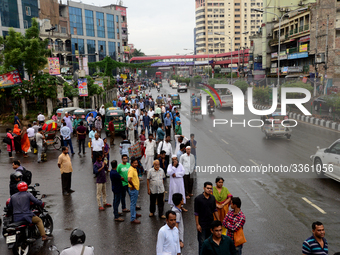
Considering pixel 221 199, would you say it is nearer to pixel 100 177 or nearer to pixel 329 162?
pixel 100 177

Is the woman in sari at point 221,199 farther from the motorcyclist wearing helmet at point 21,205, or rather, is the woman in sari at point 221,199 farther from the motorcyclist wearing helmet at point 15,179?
the motorcyclist wearing helmet at point 15,179

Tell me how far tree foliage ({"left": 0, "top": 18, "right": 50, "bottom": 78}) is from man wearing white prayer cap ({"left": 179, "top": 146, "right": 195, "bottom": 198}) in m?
23.5

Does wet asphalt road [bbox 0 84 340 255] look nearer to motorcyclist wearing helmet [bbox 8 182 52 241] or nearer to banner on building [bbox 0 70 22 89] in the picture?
motorcyclist wearing helmet [bbox 8 182 52 241]

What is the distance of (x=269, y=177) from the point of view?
12211 mm

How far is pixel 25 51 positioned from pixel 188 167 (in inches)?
940

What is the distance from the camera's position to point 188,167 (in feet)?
32.4

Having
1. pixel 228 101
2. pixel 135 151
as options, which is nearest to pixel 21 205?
pixel 135 151

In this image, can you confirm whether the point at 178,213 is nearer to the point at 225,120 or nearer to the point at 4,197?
the point at 4,197

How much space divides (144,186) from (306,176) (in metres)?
5.70

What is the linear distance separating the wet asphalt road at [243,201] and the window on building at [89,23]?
62.4 meters

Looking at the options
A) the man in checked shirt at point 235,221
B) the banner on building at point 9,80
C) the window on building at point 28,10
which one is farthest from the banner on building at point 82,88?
the window on building at point 28,10

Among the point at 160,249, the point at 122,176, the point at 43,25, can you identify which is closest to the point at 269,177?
the point at 122,176

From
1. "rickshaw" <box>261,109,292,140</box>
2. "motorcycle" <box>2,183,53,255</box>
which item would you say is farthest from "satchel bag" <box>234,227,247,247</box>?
"rickshaw" <box>261,109,292,140</box>

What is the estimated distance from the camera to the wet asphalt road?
729 cm
